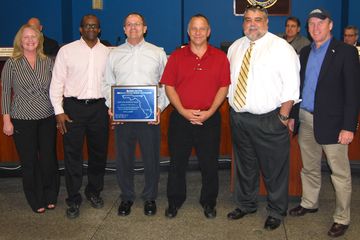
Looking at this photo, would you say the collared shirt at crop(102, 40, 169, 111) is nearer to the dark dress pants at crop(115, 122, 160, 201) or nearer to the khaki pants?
the dark dress pants at crop(115, 122, 160, 201)

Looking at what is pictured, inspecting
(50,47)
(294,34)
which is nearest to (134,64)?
(294,34)

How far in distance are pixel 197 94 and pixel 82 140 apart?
107cm

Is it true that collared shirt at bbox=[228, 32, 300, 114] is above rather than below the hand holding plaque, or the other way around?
above

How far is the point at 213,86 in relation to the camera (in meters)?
3.35

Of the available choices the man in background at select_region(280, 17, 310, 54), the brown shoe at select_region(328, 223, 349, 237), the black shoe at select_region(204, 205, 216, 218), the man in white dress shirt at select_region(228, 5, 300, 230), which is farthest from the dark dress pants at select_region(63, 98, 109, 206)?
the man in background at select_region(280, 17, 310, 54)

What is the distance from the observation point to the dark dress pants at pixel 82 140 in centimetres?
358

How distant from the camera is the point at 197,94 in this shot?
334 cm

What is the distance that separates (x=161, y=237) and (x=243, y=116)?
1.09m

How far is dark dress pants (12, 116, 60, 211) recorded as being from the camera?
11.7ft

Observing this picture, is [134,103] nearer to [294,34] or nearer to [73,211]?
[73,211]

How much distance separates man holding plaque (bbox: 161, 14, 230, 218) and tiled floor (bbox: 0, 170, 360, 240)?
0.27 meters

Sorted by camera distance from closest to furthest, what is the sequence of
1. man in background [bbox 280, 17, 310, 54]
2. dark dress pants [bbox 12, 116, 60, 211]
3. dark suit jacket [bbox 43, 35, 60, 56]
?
1. dark dress pants [bbox 12, 116, 60, 211]
2. man in background [bbox 280, 17, 310, 54]
3. dark suit jacket [bbox 43, 35, 60, 56]

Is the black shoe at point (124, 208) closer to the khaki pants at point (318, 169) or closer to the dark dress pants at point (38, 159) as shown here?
the dark dress pants at point (38, 159)

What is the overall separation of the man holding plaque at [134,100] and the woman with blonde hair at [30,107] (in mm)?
516
